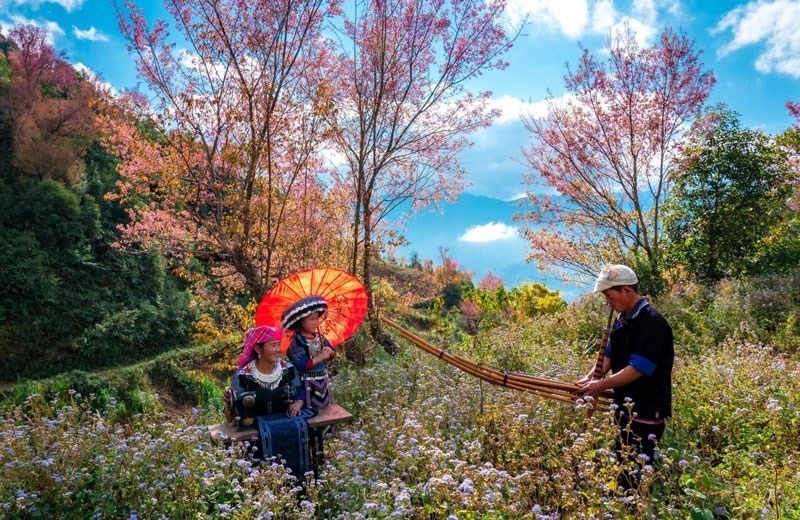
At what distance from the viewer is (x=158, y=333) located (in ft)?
49.5

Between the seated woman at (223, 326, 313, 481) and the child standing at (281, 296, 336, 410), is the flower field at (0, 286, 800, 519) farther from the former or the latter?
the child standing at (281, 296, 336, 410)

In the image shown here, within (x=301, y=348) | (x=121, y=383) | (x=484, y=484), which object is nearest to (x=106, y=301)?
(x=121, y=383)

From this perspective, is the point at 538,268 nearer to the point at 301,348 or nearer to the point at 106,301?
the point at 301,348

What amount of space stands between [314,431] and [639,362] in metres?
2.27

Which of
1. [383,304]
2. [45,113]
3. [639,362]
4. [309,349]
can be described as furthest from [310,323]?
[45,113]

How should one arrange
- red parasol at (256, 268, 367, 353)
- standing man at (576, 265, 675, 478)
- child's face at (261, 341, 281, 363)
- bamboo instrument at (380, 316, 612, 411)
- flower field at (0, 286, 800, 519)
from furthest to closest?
1. red parasol at (256, 268, 367, 353)
2. child's face at (261, 341, 281, 363)
3. bamboo instrument at (380, 316, 612, 411)
4. standing man at (576, 265, 675, 478)
5. flower field at (0, 286, 800, 519)

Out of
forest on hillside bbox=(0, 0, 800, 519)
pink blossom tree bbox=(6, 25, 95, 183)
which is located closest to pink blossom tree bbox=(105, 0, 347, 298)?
forest on hillside bbox=(0, 0, 800, 519)

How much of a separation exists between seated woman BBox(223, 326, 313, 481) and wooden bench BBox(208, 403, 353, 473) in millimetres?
63

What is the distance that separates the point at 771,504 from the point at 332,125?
5809mm

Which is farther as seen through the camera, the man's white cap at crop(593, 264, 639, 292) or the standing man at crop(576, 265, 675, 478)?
the man's white cap at crop(593, 264, 639, 292)

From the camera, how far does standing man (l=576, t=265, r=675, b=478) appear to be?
10.5 feet

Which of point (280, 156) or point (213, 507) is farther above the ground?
point (280, 156)

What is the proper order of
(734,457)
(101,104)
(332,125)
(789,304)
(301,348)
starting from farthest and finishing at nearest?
(789,304), (332,125), (101,104), (301,348), (734,457)

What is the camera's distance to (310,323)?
14.2 feet
